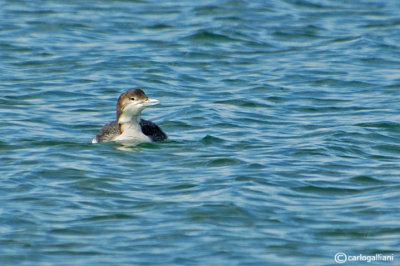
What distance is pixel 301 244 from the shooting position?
1033cm

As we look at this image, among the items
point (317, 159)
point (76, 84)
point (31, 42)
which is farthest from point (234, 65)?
point (317, 159)

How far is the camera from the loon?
15.1 meters

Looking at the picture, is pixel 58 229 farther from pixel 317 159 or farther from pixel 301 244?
pixel 317 159

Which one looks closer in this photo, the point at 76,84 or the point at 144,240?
the point at 144,240

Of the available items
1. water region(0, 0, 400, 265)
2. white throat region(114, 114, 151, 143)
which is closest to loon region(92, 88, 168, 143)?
white throat region(114, 114, 151, 143)

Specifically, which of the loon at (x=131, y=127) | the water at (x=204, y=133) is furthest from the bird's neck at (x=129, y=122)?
the water at (x=204, y=133)

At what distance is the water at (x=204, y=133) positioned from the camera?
1055 cm

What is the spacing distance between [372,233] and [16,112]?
354 inches

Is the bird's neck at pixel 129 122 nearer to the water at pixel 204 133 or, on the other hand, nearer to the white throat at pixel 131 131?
the white throat at pixel 131 131

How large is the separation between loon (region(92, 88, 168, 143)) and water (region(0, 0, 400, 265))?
23 cm

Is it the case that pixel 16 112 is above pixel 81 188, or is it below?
above

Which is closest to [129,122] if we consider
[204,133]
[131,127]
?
[131,127]

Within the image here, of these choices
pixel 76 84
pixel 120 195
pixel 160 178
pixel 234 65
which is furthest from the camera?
pixel 234 65

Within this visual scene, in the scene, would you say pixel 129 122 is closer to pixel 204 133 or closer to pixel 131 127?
pixel 131 127
